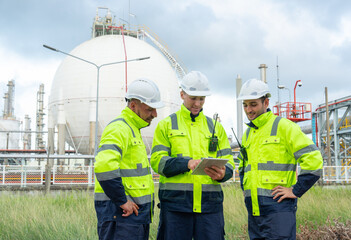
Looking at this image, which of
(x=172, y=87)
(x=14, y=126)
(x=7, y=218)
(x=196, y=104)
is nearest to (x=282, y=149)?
(x=196, y=104)

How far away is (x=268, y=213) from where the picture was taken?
10.1ft

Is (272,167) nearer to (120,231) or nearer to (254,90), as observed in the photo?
(254,90)

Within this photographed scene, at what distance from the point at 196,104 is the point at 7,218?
4355 millimetres

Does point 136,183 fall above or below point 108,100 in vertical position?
below

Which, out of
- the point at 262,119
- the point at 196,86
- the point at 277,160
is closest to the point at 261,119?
the point at 262,119

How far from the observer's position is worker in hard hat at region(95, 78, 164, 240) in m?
2.72

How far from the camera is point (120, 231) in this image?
2.82 m

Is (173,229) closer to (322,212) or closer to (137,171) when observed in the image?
(137,171)

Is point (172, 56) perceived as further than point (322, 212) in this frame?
Yes

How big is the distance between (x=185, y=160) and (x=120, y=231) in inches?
31.5

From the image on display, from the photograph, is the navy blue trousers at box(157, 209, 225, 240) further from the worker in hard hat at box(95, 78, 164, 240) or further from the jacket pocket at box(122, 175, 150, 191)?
the jacket pocket at box(122, 175, 150, 191)

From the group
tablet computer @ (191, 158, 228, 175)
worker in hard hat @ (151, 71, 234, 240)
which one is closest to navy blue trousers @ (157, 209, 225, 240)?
worker in hard hat @ (151, 71, 234, 240)

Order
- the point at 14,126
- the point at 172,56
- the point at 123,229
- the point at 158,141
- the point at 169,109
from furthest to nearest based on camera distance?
the point at 14,126 < the point at 172,56 < the point at 169,109 < the point at 158,141 < the point at 123,229

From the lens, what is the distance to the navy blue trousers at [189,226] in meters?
3.16
